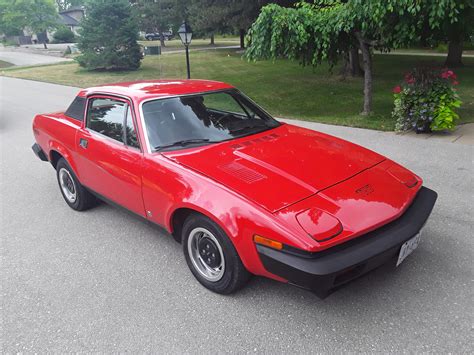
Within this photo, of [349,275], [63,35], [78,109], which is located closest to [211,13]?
[78,109]

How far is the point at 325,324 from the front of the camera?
2.55 m

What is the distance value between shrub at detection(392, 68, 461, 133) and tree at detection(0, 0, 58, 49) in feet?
170

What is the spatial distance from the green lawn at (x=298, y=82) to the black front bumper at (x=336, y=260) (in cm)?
572

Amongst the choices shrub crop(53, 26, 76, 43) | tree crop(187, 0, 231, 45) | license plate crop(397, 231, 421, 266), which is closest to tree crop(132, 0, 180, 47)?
tree crop(187, 0, 231, 45)

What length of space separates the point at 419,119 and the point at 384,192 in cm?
477

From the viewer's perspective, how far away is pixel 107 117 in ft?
12.5

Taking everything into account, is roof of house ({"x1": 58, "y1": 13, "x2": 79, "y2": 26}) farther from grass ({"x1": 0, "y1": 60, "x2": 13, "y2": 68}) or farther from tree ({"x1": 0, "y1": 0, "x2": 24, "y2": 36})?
grass ({"x1": 0, "y1": 60, "x2": 13, "y2": 68})

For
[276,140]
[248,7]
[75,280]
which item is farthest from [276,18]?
[248,7]

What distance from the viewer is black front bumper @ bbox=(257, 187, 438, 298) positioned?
7.33 ft

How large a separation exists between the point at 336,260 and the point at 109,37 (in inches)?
874

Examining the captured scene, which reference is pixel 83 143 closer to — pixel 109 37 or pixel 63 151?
pixel 63 151

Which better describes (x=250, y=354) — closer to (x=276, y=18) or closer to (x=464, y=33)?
(x=276, y=18)

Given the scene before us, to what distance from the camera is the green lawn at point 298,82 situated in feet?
32.4

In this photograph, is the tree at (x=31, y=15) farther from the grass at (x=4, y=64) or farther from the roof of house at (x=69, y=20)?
the roof of house at (x=69, y=20)
